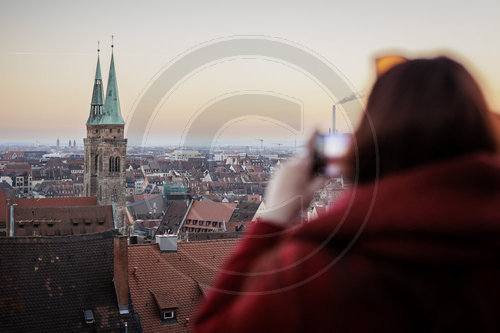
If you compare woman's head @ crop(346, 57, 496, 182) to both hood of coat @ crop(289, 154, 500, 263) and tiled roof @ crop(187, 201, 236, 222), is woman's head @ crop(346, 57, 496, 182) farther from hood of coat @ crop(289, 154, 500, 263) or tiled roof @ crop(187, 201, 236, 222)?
tiled roof @ crop(187, 201, 236, 222)

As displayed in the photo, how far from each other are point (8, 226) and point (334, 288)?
4243 cm

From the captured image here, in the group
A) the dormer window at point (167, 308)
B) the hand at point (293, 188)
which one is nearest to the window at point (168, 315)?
the dormer window at point (167, 308)

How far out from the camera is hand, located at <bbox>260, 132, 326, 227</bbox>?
4.41 ft

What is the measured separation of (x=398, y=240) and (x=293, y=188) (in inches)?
13.0

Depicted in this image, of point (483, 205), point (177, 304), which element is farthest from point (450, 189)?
point (177, 304)

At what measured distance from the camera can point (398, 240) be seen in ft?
3.60

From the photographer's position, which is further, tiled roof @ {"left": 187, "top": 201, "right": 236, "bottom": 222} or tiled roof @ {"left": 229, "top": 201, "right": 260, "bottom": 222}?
tiled roof @ {"left": 187, "top": 201, "right": 236, "bottom": 222}

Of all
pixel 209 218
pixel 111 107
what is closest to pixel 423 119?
pixel 209 218

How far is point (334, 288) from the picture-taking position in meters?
1.12

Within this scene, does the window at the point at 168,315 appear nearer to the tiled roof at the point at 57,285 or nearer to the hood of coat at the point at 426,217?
→ the tiled roof at the point at 57,285

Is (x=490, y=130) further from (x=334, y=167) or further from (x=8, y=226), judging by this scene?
(x=8, y=226)

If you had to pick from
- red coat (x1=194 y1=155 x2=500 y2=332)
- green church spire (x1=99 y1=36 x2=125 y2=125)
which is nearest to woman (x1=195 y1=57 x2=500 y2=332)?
red coat (x1=194 y1=155 x2=500 y2=332)

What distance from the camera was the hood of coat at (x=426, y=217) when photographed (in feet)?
3.57

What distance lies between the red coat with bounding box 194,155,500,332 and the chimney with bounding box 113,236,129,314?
44.0 ft
